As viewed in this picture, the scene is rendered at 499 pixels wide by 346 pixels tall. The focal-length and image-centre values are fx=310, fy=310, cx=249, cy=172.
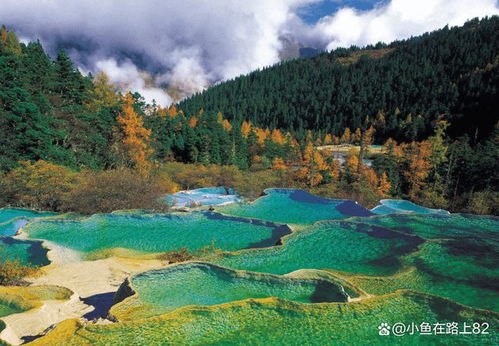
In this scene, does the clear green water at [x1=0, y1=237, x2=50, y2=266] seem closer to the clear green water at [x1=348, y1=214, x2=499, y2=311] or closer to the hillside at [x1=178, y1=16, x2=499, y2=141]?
the clear green water at [x1=348, y1=214, x2=499, y2=311]

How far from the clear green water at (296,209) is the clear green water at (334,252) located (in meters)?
3.30

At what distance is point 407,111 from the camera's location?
80.1 m

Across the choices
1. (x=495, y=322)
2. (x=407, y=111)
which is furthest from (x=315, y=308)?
(x=407, y=111)

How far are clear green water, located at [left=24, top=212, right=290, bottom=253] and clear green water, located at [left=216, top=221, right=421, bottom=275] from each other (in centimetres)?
143

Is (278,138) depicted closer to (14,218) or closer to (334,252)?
(14,218)

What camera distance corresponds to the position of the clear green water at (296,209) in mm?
16188

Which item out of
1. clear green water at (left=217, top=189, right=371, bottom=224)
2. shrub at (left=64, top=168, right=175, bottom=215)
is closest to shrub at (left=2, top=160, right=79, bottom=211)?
shrub at (left=64, top=168, right=175, bottom=215)

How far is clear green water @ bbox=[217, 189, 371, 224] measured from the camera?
53.1ft

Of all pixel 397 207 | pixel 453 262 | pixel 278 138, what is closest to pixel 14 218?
pixel 453 262

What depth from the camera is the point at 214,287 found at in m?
7.50

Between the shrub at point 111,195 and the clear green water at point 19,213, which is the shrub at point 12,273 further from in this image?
the clear green water at point 19,213

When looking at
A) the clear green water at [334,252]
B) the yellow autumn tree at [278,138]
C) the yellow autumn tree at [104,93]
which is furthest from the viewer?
the yellow autumn tree at [278,138]

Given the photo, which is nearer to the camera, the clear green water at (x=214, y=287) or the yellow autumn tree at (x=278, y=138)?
the clear green water at (x=214, y=287)

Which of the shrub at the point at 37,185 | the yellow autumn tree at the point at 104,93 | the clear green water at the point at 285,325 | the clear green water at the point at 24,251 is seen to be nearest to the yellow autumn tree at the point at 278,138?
the yellow autumn tree at the point at 104,93
